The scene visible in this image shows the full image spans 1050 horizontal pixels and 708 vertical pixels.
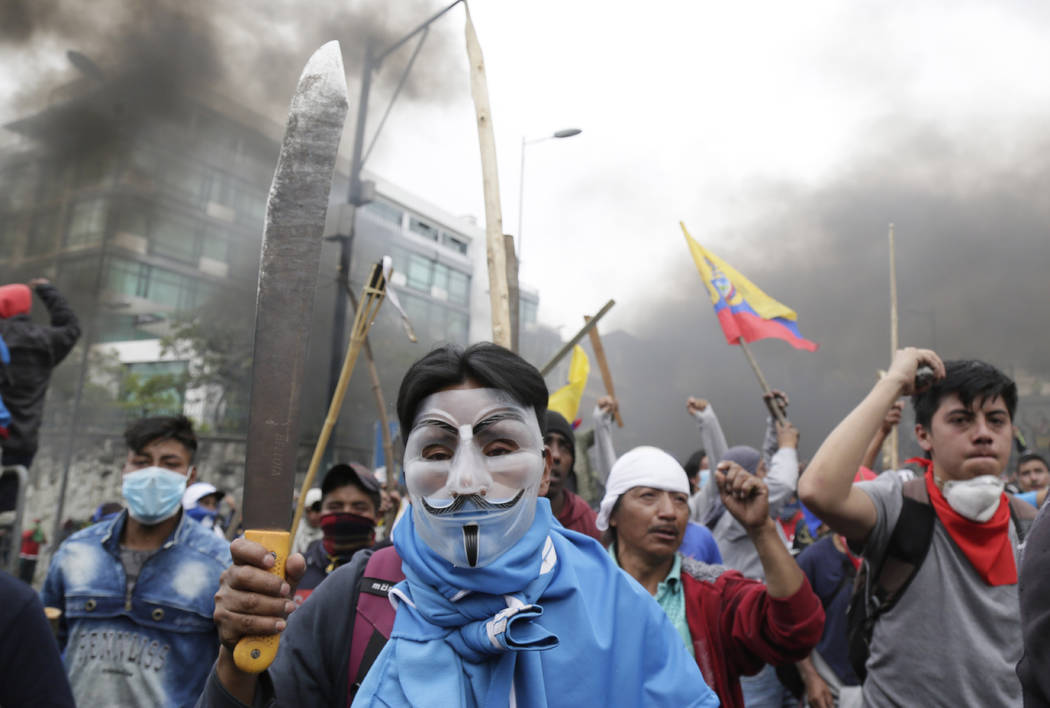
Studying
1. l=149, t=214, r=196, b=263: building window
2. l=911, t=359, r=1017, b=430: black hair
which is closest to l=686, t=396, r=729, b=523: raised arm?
l=911, t=359, r=1017, b=430: black hair

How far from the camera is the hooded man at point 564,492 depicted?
12.4 ft

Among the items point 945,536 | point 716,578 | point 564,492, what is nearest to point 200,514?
point 564,492

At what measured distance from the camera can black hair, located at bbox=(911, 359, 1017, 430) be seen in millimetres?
2551

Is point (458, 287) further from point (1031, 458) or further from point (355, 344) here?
point (355, 344)

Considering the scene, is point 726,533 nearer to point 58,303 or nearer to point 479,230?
point 58,303

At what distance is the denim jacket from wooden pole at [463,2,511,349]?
1556 millimetres

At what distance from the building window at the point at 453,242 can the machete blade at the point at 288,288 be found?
122 ft

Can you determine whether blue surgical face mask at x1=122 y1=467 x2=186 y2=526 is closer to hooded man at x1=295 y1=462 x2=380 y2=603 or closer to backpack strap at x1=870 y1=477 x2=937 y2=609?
hooded man at x1=295 y1=462 x2=380 y2=603

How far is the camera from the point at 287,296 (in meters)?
1.60

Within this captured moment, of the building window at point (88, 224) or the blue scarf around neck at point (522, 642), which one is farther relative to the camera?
the building window at point (88, 224)

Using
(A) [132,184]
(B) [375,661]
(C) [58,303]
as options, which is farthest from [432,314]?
(B) [375,661]

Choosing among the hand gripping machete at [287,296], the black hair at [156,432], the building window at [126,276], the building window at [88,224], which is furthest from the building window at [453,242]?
the hand gripping machete at [287,296]

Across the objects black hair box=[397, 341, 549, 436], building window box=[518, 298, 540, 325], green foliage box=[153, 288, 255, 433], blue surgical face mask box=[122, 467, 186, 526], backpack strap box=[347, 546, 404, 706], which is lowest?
backpack strap box=[347, 546, 404, 706]

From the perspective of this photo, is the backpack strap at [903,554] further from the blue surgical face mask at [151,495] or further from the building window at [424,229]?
the building window at [424,229]
